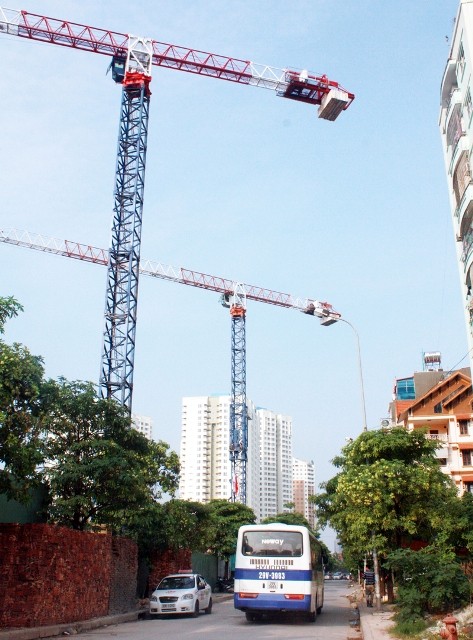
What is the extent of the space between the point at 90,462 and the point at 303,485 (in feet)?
536

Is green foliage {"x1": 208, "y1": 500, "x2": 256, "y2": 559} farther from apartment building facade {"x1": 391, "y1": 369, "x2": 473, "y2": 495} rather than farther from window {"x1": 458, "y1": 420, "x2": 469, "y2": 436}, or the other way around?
window {"x1": 458, "y1": 420, "x2": 469, "y2": 436}

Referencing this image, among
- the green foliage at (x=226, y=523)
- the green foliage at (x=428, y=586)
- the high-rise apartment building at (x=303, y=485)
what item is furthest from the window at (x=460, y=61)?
the high-rise apartment building at (x=303, y=485)

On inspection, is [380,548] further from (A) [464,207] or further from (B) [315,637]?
(A) [464,207]

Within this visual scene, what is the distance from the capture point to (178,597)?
837 inches

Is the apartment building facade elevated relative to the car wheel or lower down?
elevated

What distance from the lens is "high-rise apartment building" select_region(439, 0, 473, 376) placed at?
21406 mm

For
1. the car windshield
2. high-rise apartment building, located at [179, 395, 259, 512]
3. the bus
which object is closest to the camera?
the bus

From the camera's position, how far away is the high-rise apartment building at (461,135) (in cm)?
2141

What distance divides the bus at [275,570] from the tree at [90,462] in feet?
14.2

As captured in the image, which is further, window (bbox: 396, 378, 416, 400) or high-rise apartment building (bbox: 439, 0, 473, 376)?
window (bbox: 396, 378, 416, 400)

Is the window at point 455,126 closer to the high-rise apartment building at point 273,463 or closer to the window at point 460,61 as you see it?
the window at point 460,61

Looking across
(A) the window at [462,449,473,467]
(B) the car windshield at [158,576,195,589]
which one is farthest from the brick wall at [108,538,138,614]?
(A) the window at [462,449,473,467]

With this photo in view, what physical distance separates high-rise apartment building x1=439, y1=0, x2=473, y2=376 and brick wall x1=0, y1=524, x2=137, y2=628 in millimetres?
15006

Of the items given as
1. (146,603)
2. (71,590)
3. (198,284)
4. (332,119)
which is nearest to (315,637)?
(71,590)
